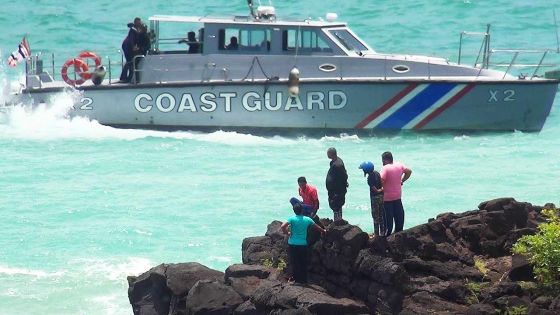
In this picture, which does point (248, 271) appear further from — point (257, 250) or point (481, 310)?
point (481, 310)

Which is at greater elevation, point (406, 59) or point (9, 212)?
point (406, 59)

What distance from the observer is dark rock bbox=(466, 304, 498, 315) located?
14633 mm

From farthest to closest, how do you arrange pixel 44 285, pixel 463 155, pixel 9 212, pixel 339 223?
pixel 463 155, pixel 9 212, pixel 44 285, pixel 339 223

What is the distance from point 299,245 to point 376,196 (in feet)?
5.06

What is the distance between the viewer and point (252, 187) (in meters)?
25.2

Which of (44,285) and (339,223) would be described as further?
(44,285)

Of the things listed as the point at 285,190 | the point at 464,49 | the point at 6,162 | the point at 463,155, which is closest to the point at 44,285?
the point at 285,190

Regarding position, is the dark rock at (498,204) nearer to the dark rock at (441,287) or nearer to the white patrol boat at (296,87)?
the dark rock at (441,287)

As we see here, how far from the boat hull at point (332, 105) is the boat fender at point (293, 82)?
0.13 m

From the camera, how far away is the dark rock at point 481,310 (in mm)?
14633

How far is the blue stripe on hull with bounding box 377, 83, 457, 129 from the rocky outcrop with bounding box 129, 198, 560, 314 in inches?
446

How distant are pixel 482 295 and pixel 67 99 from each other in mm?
15402

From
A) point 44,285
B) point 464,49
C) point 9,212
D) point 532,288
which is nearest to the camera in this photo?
point 532,288

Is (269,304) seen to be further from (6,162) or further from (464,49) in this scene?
(464,49)
